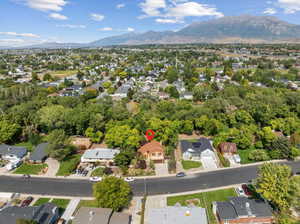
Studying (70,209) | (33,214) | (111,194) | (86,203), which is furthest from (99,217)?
→ (33,214)

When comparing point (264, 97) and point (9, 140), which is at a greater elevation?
point (264, 97)

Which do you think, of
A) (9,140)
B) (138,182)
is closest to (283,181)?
(138,182)

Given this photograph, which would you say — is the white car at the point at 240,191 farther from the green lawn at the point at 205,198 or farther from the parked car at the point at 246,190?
the green lawn at the point at 205,198

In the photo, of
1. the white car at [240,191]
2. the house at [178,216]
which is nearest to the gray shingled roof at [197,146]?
the white car at [240,191]

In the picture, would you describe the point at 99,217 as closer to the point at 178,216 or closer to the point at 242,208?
the point at 178,216

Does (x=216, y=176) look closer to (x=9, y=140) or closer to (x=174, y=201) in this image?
(x=174, y=201)
